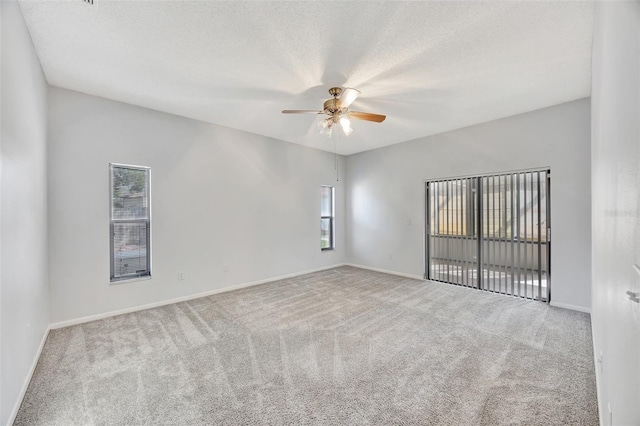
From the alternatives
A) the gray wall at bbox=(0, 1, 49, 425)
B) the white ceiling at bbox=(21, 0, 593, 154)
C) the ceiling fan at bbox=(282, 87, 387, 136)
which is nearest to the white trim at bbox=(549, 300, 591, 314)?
the white ceiling at bbox=(21, 0, 593, 154)

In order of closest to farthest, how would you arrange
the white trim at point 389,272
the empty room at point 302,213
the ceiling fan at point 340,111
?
the empty room at point 302,213 < the ceiling fan at point 340,111 < the white trim at point 389,272

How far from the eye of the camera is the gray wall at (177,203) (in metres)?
3.29

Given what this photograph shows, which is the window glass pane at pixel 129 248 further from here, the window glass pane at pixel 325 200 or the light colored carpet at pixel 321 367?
the window glass pane at pixel 325 200

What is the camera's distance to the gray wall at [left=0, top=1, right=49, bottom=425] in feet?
5.74

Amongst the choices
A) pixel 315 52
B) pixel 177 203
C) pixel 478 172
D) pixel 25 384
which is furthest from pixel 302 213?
pixel 25 384

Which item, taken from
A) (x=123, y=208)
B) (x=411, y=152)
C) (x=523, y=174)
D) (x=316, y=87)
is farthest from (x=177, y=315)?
(x=523, y=174)

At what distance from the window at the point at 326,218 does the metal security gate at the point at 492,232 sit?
7.37ft

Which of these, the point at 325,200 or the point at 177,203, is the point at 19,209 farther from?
the point at 325,200

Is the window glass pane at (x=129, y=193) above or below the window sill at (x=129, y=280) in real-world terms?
above

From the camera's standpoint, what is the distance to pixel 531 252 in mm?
4102

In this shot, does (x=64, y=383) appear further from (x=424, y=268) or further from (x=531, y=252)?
(x=531, y=252)

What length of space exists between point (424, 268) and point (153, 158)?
5.04 m

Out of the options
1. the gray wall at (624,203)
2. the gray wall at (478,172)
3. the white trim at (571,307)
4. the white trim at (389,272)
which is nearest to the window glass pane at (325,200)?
the gray wall at (478,172)

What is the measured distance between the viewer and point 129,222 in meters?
3.79
